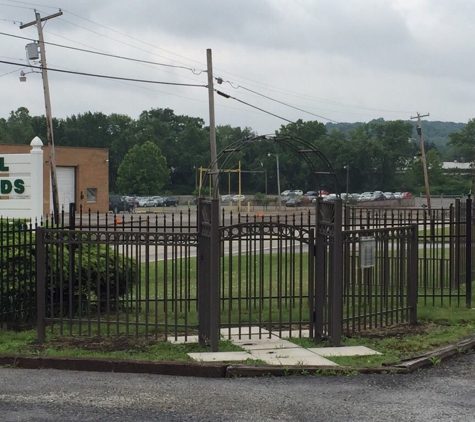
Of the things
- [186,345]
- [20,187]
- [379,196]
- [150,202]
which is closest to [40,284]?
[186,345]

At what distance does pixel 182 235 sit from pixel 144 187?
3098 inches

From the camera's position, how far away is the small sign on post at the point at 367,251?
10.2 m

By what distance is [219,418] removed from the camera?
655cm

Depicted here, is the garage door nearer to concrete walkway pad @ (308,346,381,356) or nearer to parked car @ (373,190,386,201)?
parked car @ (373,190,386,201)

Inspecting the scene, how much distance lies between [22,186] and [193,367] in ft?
21.8

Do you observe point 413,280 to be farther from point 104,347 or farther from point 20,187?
point 20,187

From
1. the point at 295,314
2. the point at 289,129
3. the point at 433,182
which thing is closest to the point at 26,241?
the point at 295,314

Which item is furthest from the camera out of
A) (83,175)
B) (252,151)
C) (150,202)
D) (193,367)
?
(252,151)

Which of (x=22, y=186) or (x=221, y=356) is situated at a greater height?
(x=22, y=186)

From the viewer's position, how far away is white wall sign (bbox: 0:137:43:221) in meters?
13.7

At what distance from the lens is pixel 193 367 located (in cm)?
840

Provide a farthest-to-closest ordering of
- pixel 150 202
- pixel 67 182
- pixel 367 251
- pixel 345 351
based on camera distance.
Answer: pixel 150 202, pixel 67 182, pixel 367 251, pixel 345 351

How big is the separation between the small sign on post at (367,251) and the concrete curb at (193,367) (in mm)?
1767

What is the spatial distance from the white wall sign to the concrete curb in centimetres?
521
